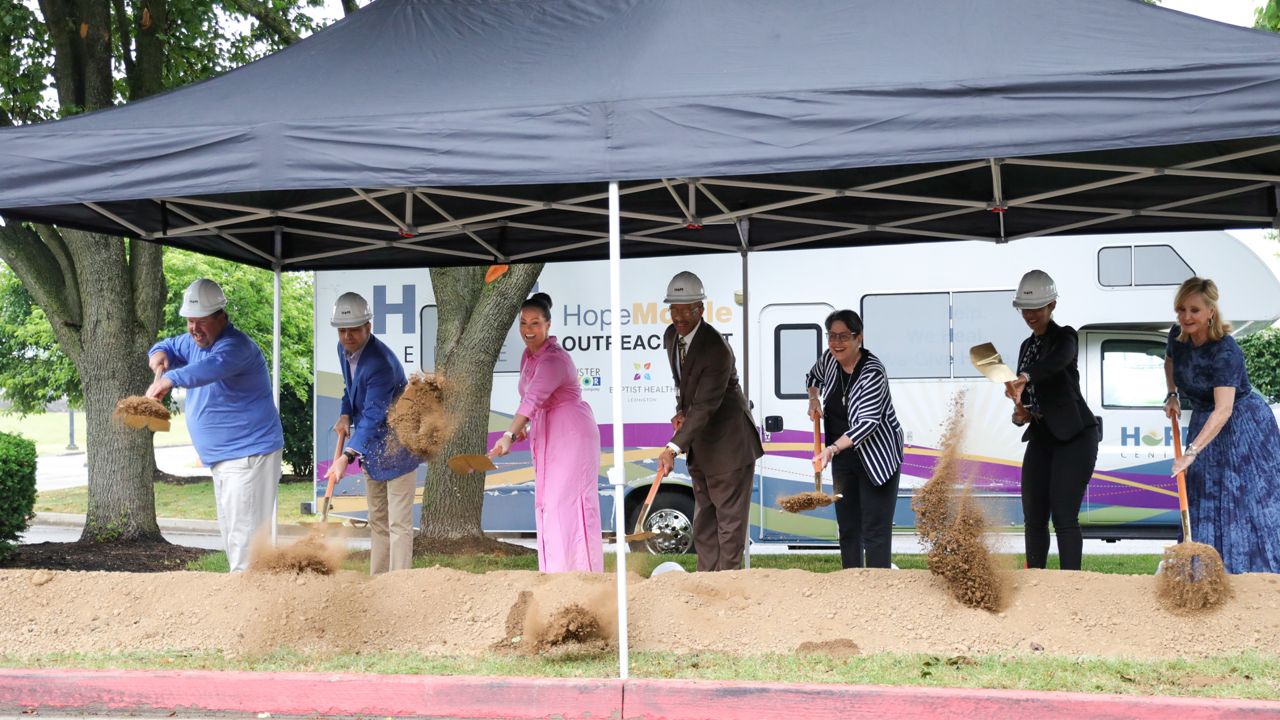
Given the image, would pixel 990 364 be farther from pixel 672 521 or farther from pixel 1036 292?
pixel 672 521

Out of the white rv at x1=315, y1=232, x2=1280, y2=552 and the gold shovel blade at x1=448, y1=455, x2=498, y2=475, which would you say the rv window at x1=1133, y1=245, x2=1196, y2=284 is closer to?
the white rv at x1=315, y1=232, x2=1280, y2=552

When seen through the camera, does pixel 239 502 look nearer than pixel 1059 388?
No

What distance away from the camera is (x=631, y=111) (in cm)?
432

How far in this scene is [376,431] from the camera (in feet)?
20.0

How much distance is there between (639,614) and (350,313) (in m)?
2.41

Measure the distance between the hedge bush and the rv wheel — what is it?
4530 millimetres

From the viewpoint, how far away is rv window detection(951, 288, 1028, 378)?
28.6ft

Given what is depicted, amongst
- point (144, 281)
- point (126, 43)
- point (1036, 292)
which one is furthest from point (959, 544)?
point (126, 43)

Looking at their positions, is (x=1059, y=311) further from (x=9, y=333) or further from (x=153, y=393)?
(x=9, y=333)

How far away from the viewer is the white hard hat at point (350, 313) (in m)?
6.04

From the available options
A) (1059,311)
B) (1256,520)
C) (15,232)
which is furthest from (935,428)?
(15,232)

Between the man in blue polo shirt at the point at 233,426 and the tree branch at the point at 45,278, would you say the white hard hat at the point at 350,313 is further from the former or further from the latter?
the tree branch at the point at 45,278

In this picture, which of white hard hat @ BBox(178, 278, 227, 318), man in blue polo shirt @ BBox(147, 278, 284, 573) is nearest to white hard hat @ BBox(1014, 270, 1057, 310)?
man in blue polo shirt @ BBox(147, 278, 284, 573)

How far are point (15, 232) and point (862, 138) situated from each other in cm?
710
